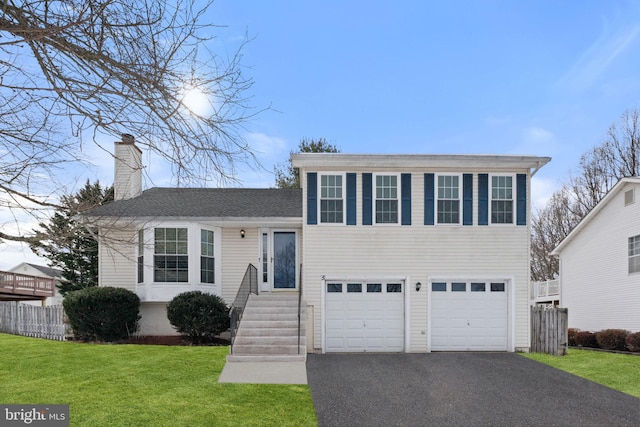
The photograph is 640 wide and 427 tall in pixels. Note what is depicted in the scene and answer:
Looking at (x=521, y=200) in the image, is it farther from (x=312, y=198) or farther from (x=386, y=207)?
(x=312, y=198)

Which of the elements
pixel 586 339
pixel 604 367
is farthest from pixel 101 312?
pixel 586 339

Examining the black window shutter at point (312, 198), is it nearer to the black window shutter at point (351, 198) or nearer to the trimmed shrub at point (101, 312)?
the black window shutter at point (351, 198)

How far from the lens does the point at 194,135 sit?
577cm

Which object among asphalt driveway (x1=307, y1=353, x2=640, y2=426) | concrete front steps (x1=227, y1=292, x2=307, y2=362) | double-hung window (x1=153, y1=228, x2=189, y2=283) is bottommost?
asphalt driveway (x1=307, y1=353, x2=640, y2=426)

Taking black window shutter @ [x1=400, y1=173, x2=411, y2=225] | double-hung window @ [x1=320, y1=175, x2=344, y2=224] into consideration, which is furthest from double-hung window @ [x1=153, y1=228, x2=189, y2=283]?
black window shutter @ [x1=400, y1=173, x2=411, y2=225]

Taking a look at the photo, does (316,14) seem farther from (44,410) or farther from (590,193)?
(590,193)

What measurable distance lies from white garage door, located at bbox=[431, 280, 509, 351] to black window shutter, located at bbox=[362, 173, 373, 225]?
272 centimetres

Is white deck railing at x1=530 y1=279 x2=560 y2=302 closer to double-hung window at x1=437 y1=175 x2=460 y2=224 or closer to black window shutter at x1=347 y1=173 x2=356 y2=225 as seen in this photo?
double-hung window at x1=437 y1=175 x2=460 y2=224

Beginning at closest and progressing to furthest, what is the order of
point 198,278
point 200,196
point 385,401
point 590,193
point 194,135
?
point 194,135 → point 385,401 → point 198,278 → point 200,196 → point 590,193

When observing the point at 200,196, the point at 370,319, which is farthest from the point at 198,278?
the point at 370,319

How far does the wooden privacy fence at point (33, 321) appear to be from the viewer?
17281 millimetres

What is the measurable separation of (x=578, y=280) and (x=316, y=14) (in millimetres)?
19321

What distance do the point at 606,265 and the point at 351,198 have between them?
11.7 meters

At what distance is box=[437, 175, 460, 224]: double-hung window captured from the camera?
49.5 feet
